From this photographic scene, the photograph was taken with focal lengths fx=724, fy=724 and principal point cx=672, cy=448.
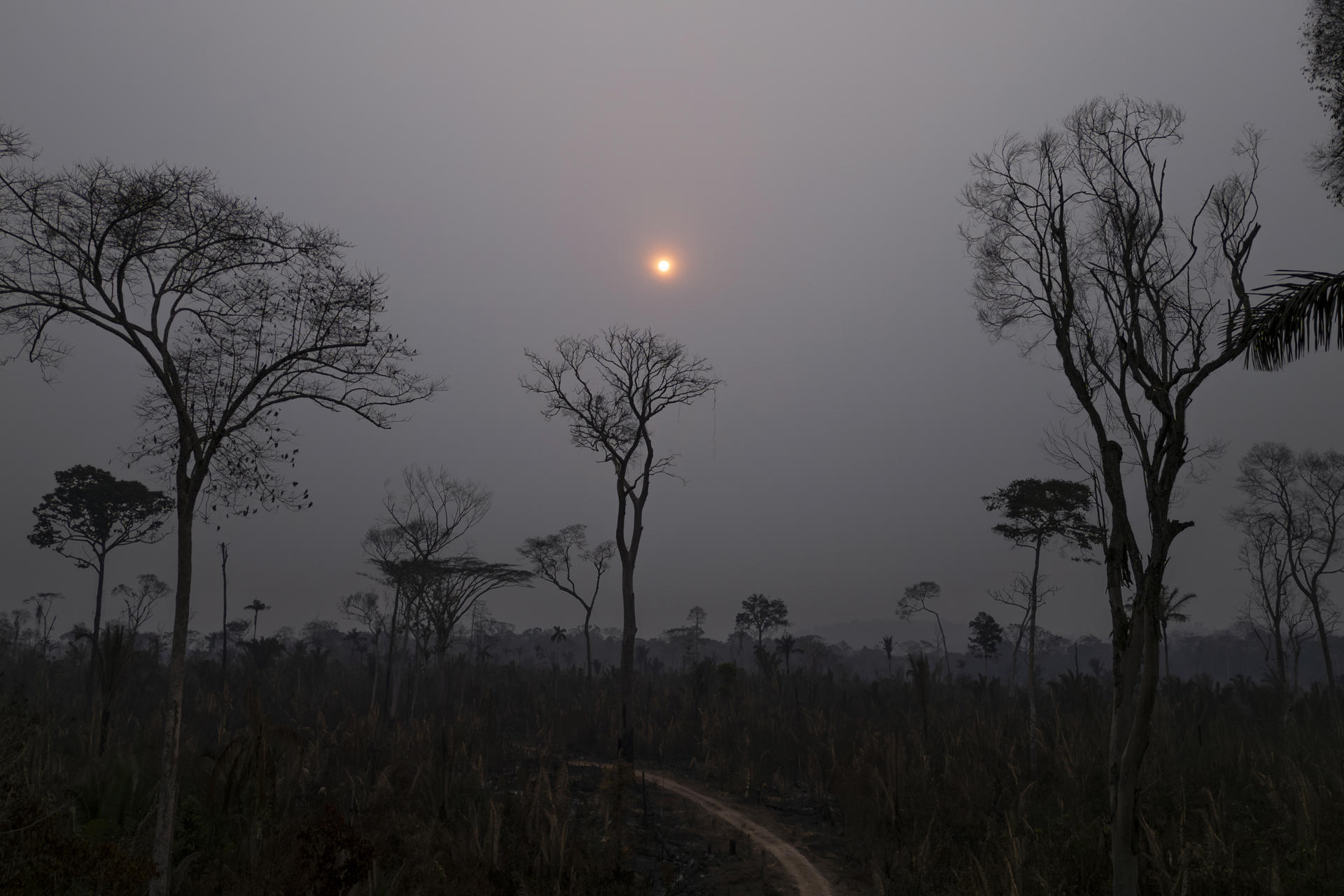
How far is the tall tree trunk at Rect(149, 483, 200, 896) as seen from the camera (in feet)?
29.3

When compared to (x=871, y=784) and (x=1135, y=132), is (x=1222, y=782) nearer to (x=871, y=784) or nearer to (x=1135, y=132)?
(x=871, y=784)

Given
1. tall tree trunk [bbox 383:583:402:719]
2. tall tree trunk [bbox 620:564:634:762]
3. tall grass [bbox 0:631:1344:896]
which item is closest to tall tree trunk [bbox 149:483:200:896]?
tall grass [bbox 0:631:1344:896]

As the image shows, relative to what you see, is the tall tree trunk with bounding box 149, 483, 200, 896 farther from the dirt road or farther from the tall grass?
the dirt road

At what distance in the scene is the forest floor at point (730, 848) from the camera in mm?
12117

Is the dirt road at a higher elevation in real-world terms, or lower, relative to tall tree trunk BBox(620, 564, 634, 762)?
lower

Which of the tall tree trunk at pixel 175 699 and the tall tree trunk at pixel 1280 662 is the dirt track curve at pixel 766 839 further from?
the tall tree trunk at pixel 1280 662

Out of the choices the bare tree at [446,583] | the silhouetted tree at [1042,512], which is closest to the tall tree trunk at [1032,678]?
the silhouetted tree at [1042,512]

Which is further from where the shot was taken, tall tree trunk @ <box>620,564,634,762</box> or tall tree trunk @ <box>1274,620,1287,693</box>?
tall tree trunk @ <box>1274,620,1287,693</box>

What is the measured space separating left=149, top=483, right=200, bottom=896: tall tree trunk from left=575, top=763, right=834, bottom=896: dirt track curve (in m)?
8.77

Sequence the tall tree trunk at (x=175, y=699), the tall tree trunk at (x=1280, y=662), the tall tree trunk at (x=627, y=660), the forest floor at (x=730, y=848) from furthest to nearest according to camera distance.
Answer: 1. the tall tree trunk at (x=1280, y=662)
2. the tall tree trunk at (x=627, y=660)
3. the forest floor at (x=730, y=848)
4. the tall tree trunk at (x=175, y=699)

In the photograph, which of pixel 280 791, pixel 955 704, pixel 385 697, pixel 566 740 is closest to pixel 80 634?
pixel 385 697

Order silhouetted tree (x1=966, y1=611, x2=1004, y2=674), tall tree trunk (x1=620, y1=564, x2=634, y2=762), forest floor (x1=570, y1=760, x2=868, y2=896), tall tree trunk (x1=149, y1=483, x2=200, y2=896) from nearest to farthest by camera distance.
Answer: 1. tall tree trunk (x1=149, y1=483, x2=200, y2=896)
2. forest floor (x1=570, y1=760, x2=868, y2=896)
3. tall tree trunk (x1=620, y1=564, x2=634, y2=762)
4. silhouetted tree (x1=966, y1=611, x2=1004, y2=674)

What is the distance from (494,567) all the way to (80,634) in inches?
699

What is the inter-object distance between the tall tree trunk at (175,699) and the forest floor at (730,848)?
6648 mm
